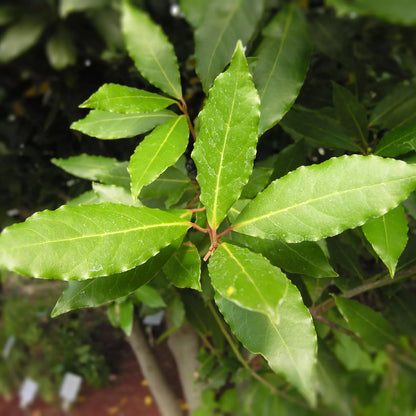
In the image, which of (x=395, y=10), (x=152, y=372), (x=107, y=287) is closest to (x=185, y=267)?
(x=107, y=287)

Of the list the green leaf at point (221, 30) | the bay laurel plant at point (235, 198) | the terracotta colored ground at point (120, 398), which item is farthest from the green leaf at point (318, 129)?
the terracotta colored ground at point (120, 398)

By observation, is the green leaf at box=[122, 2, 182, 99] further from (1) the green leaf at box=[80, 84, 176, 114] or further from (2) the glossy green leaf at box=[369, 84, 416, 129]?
(2) the glossy green leaf at box=[369, 84, 416, 129]

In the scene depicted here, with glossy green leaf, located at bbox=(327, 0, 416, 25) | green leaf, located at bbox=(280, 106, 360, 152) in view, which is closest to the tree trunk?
green leaf, located at bbox=(280, 106, 360, 152)

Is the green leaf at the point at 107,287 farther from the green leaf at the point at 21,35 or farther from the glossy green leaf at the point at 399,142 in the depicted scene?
the green leaf at the point at 21,35

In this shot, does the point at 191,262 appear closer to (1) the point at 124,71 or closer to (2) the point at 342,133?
(2) the point at 342,133

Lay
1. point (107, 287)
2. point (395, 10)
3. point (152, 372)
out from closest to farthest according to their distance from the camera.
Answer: point (395, 10), point (107, 287), point (152, 372)

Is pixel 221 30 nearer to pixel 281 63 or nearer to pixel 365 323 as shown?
pixel 281 63

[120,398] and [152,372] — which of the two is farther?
[120,398]
